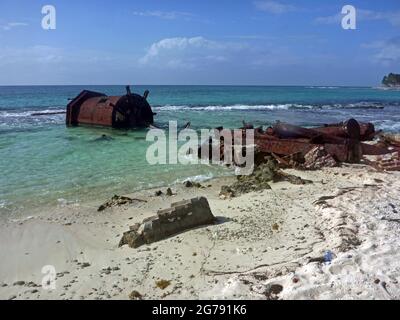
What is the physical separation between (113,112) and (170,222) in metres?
12.1

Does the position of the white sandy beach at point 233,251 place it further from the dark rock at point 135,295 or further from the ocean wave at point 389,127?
the ocean wave at point 389,127

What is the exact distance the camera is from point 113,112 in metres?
16.3

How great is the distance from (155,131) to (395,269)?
13.2 meters

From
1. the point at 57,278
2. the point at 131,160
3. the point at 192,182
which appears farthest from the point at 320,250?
the point at 131,160

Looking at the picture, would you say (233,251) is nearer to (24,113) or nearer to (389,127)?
(389,127)

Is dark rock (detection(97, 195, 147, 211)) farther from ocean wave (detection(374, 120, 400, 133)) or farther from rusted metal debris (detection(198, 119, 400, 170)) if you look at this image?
ocean wave (detection(374, 120, 400, 133))

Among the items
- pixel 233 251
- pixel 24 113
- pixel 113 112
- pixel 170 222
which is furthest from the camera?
pixel 24 113

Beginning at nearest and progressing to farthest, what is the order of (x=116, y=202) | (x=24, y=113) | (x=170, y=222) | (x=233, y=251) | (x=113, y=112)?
(x=233, y=251)
(x=170, y=222)
(x=116, y=202)
(x=113, y=112)
(x=24, y=113)

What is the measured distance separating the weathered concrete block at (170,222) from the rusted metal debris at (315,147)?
3950mm

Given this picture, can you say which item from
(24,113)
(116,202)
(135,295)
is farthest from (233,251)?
(24,113)

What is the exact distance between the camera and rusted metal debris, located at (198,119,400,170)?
28.4ft
